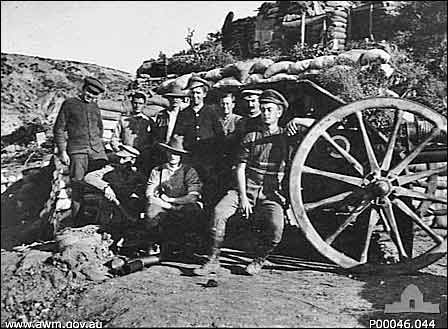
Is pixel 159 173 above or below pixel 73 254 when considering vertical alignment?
above

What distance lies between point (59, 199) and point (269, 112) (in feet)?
11.5

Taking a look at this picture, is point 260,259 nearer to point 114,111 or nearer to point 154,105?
point 154,105

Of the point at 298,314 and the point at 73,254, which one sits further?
the point at 73,254

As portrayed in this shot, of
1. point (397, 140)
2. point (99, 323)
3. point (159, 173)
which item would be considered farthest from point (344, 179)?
point (99, 323)

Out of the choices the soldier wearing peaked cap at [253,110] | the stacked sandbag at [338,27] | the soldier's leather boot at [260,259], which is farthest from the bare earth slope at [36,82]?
the soldier's leather boot at [260,259]

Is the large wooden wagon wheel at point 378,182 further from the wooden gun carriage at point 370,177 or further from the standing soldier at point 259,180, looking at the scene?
the standing soldier at point 259,180

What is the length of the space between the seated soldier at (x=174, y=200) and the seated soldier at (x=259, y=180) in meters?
0.64

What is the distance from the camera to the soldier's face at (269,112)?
231 inches

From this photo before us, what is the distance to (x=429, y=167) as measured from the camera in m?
6.39

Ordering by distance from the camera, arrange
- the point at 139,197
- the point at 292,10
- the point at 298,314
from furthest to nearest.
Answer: the point at 292,10
the point at 139,197
the point at 298,314

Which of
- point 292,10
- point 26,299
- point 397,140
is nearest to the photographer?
point 26,299

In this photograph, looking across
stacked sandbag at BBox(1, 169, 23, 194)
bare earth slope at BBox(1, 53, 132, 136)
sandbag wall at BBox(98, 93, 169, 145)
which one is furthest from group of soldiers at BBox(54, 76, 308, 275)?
bare earth slope at BBox(1, 53, 132, 136)

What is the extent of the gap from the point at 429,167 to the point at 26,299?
15.6 ft

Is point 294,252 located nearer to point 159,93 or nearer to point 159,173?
point 159,173
